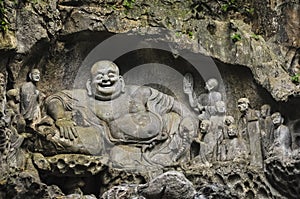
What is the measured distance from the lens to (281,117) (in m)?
14.3

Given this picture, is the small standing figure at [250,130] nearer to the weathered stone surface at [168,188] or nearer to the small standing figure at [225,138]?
the small standing figure at [225,138]

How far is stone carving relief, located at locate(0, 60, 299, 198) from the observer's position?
44.8 feet

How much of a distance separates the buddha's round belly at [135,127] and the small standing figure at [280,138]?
138 cm

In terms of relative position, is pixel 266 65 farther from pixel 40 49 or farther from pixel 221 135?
pixel 40 49

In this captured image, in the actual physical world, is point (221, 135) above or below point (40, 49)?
below

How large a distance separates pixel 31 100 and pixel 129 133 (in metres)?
1.22

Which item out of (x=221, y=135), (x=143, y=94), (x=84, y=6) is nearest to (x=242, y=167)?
(x=221, y=135)

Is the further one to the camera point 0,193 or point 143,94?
point 143,94

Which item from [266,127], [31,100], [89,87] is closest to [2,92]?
[31,100]

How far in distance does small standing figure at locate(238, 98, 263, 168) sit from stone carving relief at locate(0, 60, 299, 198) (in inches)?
0.5

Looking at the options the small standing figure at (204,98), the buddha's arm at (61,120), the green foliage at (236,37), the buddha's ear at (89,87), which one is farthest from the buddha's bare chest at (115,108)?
the green foliage at (236,37)

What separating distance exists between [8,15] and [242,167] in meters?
3.25

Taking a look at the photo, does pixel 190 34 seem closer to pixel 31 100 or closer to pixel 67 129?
pixel 67 129

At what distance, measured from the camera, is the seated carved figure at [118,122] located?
13836mm
